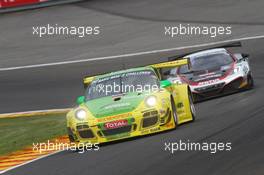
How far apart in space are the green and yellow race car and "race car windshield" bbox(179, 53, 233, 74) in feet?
17.3

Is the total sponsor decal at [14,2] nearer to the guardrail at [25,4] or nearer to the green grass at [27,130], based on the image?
the guardrail at [25,4]

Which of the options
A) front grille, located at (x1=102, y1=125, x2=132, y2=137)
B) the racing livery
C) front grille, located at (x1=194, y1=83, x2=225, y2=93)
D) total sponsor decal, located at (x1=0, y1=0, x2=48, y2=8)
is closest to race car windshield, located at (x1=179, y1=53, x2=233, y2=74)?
the racing livery

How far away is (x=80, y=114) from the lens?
46.4 ft

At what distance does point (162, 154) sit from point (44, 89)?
43.5 feet

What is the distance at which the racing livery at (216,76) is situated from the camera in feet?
64.5

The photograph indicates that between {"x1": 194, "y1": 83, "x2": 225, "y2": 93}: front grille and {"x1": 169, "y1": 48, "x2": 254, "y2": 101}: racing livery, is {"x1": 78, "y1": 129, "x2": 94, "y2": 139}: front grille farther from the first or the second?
{"x1": 194, "y1": 83, "x2": 225, "y2": 93}: front grille

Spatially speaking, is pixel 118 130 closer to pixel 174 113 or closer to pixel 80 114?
pixel 80 114

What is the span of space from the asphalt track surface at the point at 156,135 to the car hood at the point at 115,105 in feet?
1.75

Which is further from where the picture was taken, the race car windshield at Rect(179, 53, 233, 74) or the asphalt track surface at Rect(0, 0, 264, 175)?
the race car windshield at Rect(179, 53, 233, 74)
